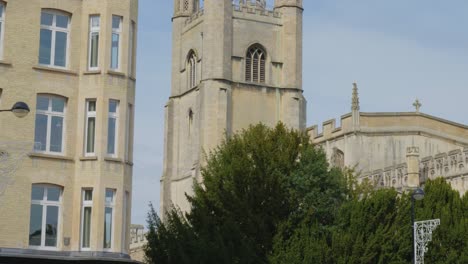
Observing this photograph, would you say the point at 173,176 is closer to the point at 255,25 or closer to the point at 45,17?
the point at 255,25

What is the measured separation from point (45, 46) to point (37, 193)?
15.1 feet

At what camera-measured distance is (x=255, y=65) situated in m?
80.8

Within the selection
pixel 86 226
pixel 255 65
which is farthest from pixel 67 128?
pixel 255 65

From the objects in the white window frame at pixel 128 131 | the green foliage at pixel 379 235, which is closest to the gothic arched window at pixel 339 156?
the green foliage at pixel 379 235

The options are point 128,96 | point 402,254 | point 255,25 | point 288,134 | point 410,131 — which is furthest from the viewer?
point 255,25

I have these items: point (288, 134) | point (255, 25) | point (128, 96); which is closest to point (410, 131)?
point (255, 25)

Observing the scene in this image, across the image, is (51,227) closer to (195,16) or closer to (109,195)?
(109,195)

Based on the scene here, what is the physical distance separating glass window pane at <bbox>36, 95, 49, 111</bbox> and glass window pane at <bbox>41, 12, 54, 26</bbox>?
2318mm

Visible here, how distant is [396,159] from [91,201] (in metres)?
36.4

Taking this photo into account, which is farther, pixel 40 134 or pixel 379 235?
pixel 379 235

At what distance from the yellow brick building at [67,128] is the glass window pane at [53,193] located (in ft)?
0.10

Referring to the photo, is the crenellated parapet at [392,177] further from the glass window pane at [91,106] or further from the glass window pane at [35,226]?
the glass window pane at [35,226]

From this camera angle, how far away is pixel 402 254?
38594mm

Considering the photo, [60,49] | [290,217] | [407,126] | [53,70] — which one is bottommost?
[290,217]
